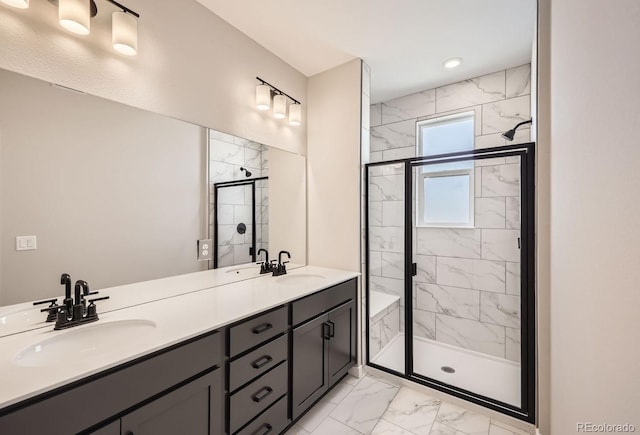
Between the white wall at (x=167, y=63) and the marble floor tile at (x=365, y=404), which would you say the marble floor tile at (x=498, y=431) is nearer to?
the marble floor tile at (x=365, y=404)

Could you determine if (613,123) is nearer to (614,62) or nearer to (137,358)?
(614,62)

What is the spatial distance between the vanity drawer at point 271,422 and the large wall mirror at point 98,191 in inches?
37.7

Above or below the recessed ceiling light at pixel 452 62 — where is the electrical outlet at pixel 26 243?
below

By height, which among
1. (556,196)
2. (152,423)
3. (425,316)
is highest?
(556,196)

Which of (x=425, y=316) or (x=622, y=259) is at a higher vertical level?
(x=622, y=259)

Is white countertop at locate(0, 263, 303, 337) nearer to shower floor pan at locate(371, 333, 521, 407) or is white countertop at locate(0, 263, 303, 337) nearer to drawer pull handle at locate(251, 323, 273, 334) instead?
drawer pull handle at locate(251, 323, 273, 334)

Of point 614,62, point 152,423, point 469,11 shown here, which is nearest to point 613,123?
point 614,62

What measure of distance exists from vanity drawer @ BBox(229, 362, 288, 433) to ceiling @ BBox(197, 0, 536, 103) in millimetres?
2315

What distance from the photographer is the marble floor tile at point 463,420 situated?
1.75 metres

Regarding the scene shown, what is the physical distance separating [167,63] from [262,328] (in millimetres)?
1657

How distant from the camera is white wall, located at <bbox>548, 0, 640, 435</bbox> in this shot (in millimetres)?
467

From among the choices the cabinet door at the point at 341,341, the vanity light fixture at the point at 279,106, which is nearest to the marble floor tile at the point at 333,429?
the cabinet door at the point at 341,341

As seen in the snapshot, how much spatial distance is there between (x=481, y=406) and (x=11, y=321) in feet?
8.90

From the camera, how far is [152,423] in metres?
0.99
